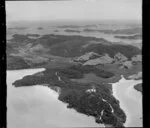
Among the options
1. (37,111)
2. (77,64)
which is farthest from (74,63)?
(37,111)

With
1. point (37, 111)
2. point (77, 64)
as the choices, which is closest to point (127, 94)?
point (77, 64)

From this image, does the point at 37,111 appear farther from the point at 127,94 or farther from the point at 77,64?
the point at 127,94

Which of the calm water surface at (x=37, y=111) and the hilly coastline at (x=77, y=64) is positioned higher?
the hilly coastline at (x=77, y=64)

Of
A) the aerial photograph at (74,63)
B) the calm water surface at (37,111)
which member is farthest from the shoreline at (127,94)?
the calm water surface at (37,111)

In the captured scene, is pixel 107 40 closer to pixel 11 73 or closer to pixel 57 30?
pixel 57 30

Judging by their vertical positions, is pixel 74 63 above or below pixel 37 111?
above

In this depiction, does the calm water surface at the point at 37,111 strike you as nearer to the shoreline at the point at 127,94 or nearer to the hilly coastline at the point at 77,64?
the hilly coastline at the point at 77,64

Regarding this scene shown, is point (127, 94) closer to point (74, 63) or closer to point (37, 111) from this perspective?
point (74, 63)

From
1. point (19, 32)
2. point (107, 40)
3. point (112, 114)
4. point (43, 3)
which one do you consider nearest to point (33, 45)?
point (19, 32)
